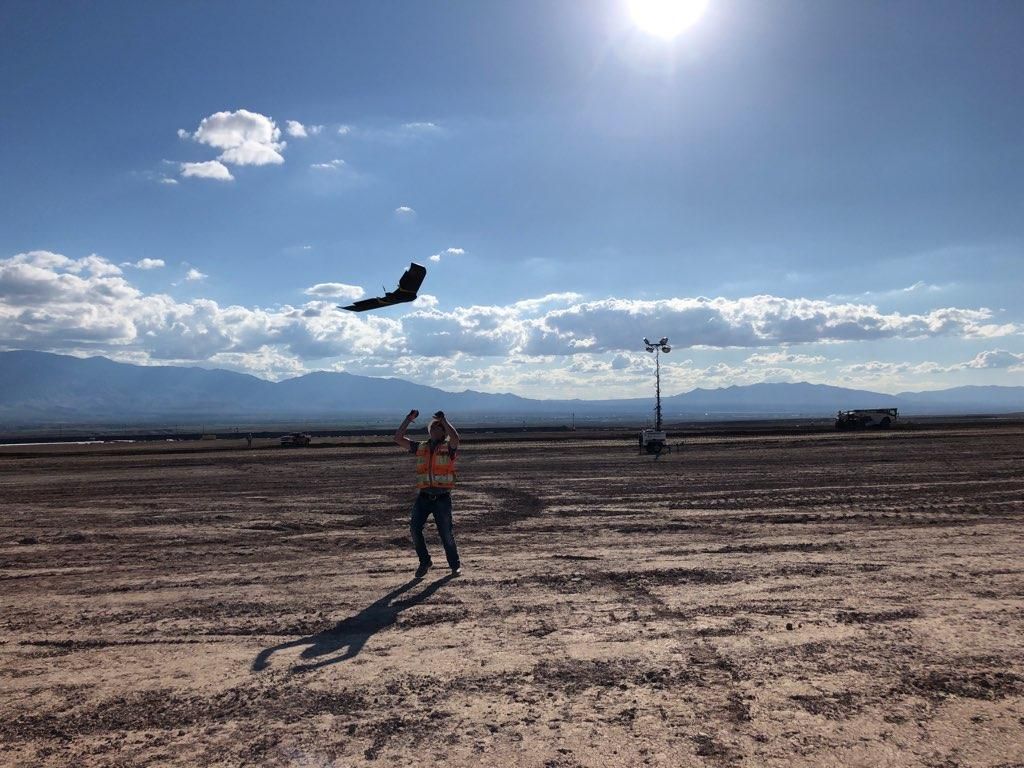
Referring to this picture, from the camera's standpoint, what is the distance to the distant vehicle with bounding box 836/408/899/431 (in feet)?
179

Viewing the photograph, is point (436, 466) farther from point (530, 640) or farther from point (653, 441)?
point (653, 441)

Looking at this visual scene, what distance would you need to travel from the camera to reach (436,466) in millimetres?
8469

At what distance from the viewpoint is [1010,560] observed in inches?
328

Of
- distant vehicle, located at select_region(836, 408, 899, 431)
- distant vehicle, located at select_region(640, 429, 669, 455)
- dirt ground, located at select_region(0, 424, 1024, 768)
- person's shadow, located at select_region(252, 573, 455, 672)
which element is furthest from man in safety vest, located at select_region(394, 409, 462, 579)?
distant vehicle, located at select_region(836, 408, 899, 431)

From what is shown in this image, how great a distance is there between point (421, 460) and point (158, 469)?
23.4 metres

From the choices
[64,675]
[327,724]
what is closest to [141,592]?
[64,675]

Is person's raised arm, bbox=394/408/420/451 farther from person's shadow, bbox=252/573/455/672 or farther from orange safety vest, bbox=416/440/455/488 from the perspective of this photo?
person's shadow, bbox=252/573/455/672

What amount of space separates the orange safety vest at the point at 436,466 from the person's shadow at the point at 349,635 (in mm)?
1534

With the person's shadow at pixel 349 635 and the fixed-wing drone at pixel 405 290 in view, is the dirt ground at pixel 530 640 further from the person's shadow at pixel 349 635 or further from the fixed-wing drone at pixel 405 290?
the fixed-wing drone at pixel 405 290

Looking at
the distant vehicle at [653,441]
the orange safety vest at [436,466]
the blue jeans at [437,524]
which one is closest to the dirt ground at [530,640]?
the blue jeans at [437,524]

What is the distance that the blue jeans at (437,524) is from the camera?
8328 mm

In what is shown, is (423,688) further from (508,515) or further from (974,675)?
(508,515)

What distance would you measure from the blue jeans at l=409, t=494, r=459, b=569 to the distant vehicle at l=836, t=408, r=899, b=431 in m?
52.7

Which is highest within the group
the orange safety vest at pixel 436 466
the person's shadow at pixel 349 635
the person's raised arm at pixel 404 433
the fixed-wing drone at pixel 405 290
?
the fixed-wing drone at pixel 405 290
